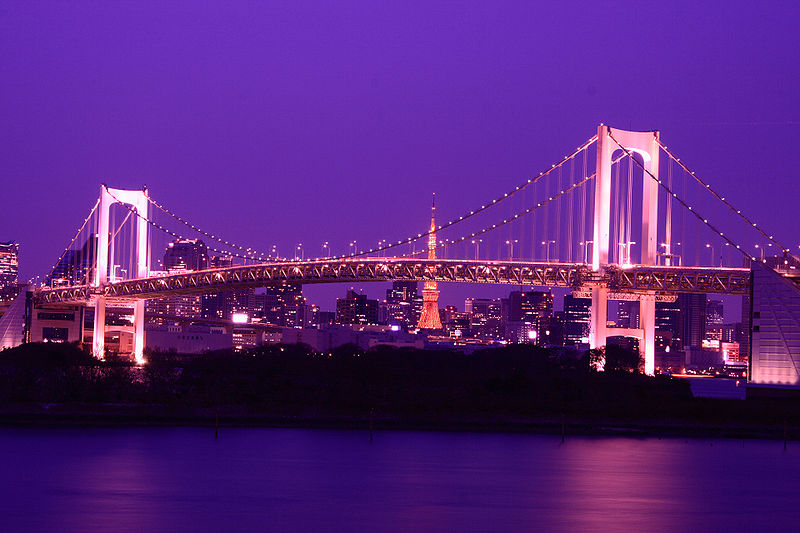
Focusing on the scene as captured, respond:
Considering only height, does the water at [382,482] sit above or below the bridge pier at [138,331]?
below


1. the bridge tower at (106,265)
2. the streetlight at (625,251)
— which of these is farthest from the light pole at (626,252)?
the bridge tower at (106,265)

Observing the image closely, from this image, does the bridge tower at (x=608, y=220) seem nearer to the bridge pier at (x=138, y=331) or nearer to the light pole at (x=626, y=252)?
the light pole at (x=626, y=252)

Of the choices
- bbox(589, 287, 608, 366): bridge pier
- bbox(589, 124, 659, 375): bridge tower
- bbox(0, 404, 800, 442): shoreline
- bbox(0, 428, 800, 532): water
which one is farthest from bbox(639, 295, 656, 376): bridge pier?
bbox(0, 428, 800, 532): water

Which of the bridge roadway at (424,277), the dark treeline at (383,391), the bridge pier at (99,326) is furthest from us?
the bridge pier at (99,326)

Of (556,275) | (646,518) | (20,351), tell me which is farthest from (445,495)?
(20,351)

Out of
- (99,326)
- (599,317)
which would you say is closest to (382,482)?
(599,317)

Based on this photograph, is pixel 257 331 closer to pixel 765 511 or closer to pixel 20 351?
pixel 20 351

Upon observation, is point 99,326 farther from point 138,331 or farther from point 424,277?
point 424,277

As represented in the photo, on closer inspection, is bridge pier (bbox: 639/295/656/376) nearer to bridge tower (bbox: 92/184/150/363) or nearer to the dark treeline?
the dark treeline
